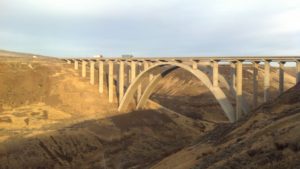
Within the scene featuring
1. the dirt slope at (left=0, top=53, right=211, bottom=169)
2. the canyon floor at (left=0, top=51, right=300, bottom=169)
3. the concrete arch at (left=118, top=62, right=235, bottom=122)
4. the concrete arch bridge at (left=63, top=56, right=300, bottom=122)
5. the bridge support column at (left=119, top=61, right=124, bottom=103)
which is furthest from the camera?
the bridge support column at (left=119, top=61, right=124, bottom=103)

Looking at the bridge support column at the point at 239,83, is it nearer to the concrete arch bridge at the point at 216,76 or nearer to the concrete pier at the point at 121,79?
the concrete arch bridge at the point at 216,76

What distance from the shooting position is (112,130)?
193ft

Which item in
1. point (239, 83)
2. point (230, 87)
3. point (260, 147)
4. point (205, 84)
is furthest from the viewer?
point (205, 84)

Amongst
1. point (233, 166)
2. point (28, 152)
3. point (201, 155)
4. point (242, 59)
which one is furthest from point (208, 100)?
point (233, 166)

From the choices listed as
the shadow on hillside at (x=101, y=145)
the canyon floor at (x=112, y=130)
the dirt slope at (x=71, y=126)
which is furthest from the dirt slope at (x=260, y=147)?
the shadow on hillside at (x=101, y=145)

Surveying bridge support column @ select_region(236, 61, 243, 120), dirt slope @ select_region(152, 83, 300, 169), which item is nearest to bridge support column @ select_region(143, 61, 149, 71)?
bridge support column @ select_region(236, 61, 243, 120)

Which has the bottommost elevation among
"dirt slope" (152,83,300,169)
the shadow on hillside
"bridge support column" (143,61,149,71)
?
the shadow on hillside

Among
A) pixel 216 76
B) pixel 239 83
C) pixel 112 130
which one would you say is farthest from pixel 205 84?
pixel 112 130

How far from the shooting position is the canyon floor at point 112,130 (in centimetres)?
2201

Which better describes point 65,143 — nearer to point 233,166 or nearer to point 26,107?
point 26,107

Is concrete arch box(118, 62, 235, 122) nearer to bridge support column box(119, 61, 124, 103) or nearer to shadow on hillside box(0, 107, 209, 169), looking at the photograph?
bridge support column box(119, 61, 124, 103)

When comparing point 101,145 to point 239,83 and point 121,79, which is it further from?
point 239,83

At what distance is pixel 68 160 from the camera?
4747 cm

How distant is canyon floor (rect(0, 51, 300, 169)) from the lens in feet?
72.2
